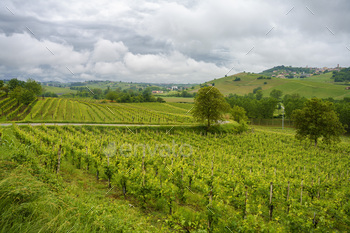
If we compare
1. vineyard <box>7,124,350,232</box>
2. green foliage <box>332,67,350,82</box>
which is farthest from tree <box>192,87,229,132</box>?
green foliage <box>332,67,350,82</box>

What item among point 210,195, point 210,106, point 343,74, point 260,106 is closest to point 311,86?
point 343,74

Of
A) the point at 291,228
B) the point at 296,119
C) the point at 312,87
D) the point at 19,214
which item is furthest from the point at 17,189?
the point at 312,87

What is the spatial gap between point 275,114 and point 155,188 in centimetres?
8473

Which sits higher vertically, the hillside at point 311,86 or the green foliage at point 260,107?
Result: the hillside at point 311,86

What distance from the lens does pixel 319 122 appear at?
1205 inches

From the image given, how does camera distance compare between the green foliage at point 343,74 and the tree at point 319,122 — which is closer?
the tree at point 319,122

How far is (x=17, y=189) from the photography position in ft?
10.3

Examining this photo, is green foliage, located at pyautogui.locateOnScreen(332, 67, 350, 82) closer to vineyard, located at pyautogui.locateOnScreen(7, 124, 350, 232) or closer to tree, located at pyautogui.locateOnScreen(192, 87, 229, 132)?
tree, located at pyautogui.locateOnScreen(192, 87, 229, 132)

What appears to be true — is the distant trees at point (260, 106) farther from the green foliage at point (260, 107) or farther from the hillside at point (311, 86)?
the hillside at point (311, 86)

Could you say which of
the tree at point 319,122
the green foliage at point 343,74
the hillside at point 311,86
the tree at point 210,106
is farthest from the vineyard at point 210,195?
the hillside at point 311,86

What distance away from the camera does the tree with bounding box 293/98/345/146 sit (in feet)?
98.6

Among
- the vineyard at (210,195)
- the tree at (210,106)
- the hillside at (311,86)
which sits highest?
the hillside at (311,86)

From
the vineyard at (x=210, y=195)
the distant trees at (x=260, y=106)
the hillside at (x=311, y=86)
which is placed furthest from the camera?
the hillside at (x=311, y=86)

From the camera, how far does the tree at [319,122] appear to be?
30.1m
